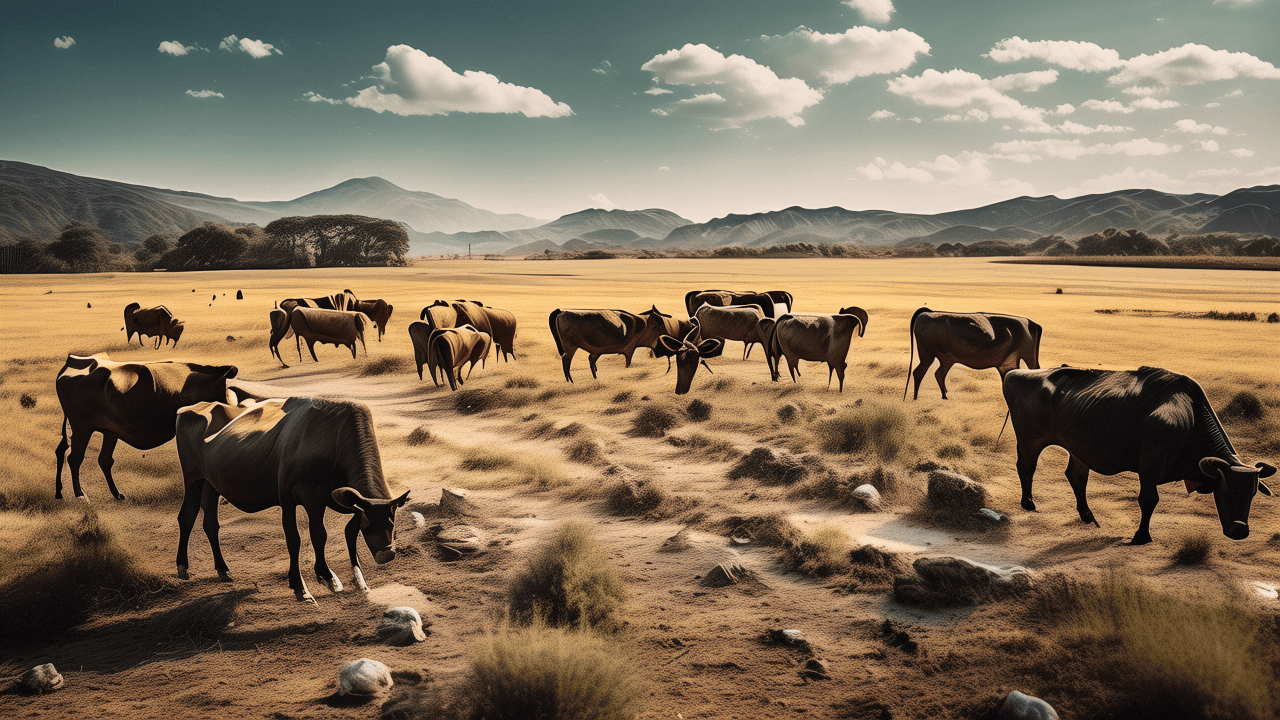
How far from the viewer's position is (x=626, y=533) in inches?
352

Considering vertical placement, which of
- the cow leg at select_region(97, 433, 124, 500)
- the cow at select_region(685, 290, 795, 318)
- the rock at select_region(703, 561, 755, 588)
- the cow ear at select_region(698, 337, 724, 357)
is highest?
the cow at select_region(685, 290, 795, 318)

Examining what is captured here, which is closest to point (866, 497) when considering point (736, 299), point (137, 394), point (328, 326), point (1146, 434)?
point (1146, 434)

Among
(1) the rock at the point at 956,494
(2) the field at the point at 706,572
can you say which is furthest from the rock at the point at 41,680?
(1) the rock at the point at 956,494

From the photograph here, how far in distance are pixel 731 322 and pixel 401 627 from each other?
1755 centimetres

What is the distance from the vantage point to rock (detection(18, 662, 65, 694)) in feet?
17.7

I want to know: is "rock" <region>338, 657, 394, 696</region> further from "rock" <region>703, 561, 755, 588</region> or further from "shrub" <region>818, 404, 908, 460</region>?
"shrub" <region>818, 404, 908, 460</region>

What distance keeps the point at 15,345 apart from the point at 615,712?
1344 inches

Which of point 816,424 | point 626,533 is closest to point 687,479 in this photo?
point 626,533

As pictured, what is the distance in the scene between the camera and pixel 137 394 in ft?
28.1

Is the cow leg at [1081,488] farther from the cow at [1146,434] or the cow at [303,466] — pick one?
the cow at [303,466]

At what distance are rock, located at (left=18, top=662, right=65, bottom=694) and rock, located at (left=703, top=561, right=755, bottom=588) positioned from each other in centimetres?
607

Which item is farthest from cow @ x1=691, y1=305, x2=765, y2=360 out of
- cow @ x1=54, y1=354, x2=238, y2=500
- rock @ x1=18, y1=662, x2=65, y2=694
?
rock @ x1=18, y1=662, x2=65, y2=694

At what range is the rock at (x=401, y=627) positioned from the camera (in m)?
6.09

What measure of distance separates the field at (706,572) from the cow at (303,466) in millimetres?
1000
